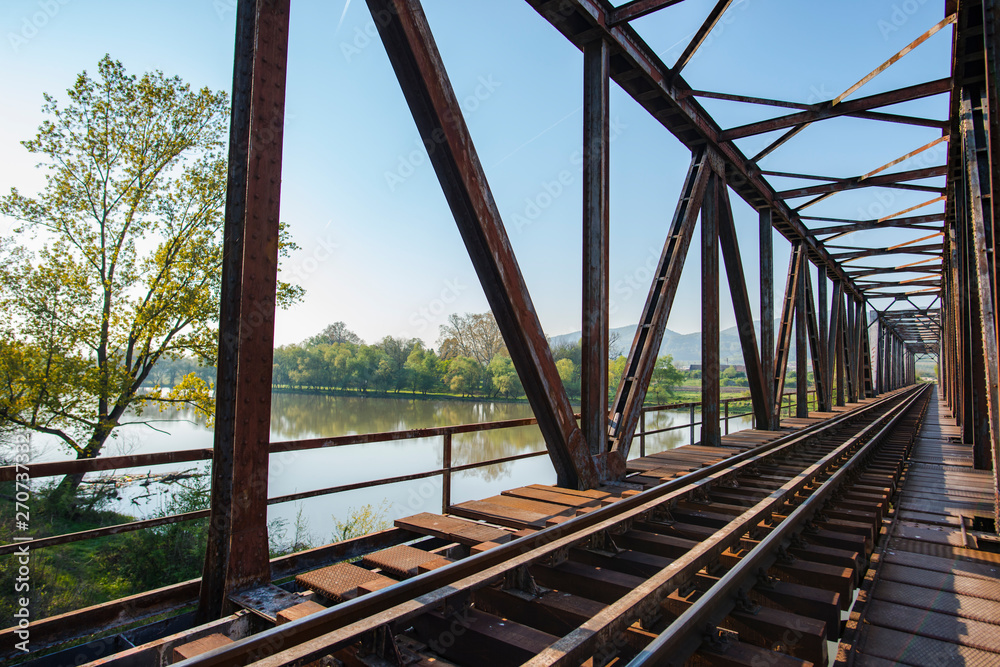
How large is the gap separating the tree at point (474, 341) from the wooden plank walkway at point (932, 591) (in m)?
51.4

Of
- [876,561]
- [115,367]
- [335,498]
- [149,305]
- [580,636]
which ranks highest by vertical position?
[149,305]

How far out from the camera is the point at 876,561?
12.2ft

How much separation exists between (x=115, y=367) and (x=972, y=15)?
1724 cm

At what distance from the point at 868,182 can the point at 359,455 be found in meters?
25.7

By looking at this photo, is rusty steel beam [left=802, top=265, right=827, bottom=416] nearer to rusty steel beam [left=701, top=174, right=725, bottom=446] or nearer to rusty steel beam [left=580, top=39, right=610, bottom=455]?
rusty steel beam [left=701, top=174, right=725, bottom=446]

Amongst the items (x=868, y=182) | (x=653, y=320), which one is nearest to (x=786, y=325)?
(x=868, y=182)

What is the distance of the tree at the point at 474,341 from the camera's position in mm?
56906

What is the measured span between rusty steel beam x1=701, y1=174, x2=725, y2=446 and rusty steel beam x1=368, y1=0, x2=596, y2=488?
4.30 meters

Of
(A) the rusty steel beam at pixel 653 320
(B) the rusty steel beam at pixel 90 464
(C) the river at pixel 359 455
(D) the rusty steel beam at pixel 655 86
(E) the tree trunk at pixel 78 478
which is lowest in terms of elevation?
(C) the river at pixel 359 455

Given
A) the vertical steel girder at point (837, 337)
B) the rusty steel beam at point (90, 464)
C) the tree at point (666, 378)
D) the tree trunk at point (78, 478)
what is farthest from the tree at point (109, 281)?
the tree at point (666, 378)

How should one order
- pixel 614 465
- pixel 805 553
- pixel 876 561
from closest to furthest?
pixel 805 553
pixel 876 561
pixel 614 465

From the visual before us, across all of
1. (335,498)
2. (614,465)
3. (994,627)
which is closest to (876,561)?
(994,627)

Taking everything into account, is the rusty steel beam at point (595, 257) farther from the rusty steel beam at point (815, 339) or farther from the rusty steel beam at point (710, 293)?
the rusty steel beam at point (815, 339)

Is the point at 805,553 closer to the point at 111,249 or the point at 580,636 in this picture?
the point at 580,636
